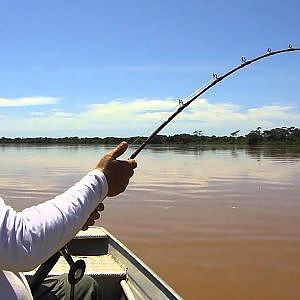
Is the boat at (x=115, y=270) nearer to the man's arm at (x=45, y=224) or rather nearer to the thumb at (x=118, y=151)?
the thumb at (x=118, y=151)

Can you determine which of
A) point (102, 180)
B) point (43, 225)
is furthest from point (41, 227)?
point (102, 180)

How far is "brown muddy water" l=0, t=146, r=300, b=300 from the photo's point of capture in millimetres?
7002

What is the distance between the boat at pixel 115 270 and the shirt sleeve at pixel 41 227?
7.09 ft

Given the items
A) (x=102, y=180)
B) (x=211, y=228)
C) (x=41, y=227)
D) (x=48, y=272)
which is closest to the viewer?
(x=41, y=227)

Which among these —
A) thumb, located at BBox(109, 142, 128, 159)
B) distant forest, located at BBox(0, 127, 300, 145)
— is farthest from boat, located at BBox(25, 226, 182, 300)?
distant forest, located at BBox(0, 127, 300, 145)

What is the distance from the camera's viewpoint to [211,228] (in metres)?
10.4

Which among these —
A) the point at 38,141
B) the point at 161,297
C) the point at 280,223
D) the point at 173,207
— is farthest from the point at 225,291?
the point at 38,141

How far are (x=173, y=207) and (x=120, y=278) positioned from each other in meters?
8.77

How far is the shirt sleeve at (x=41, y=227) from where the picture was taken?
134 centimetres

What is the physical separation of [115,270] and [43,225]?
11.2 ft

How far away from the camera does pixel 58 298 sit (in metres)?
2.76

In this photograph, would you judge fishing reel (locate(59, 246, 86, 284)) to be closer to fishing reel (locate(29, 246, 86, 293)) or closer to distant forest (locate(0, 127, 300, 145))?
fishing reel (locate(29, 246, 86, 293))

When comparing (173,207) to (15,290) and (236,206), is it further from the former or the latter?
(15,290)

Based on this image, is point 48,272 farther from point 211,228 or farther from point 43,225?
point 211,228
